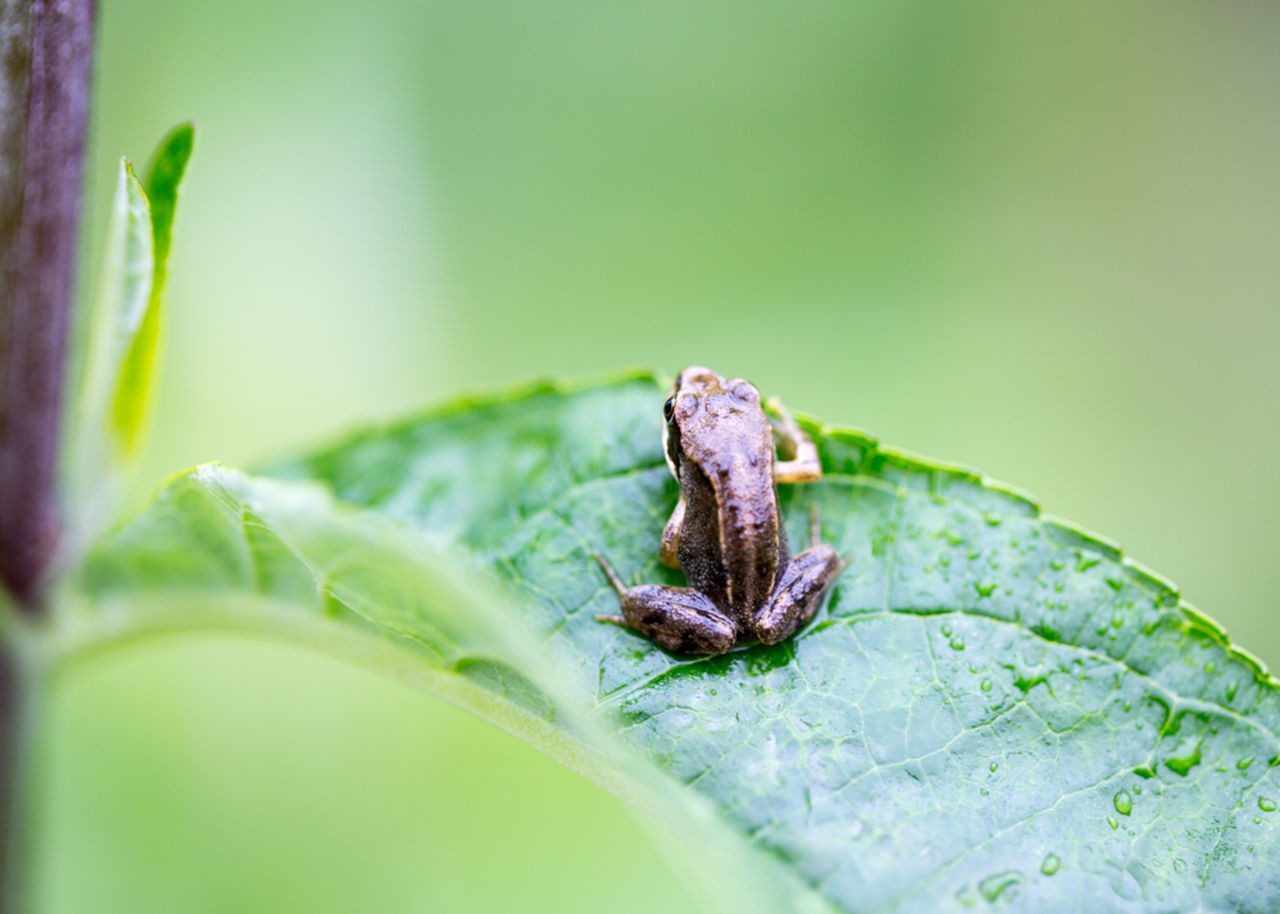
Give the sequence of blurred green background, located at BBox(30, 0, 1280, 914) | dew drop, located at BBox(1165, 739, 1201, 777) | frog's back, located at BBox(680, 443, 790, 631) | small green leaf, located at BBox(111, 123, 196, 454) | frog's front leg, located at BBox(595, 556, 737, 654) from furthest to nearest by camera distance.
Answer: blurred green background, located at BBox(30, 0, 1280, 914)
frog's back, located at BBox(680, 443, 790, 631)
frog's front leg, located at BBox(595, 556, 737, 654)
dew drop, located at BBox(1165, 739, 1201, 777)
small green leaf, located at BBox(111, 123, 196, 454)

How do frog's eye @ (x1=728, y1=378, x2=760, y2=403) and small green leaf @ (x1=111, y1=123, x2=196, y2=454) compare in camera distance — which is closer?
small green leaf @ (x1=111, y1=123, x2=196, y2=454)

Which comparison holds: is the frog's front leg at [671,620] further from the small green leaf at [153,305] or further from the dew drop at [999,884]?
the small green leaf at [153,305]

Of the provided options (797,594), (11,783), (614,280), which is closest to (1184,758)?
(797,594)

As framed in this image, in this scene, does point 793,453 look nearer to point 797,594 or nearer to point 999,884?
point 797,594

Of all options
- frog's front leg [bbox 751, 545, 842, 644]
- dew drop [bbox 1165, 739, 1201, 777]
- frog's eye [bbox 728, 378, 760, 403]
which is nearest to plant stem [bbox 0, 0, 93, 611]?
frog's front leg [bbox 751, 545, 842, 644]

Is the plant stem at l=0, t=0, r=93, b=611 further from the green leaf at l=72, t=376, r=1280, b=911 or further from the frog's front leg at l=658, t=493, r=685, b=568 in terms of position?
the frog's front leg at l=658, t=493, r=685, b=568

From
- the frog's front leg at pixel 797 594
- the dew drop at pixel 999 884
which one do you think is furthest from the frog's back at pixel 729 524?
the dew drop at pixel 999 884
